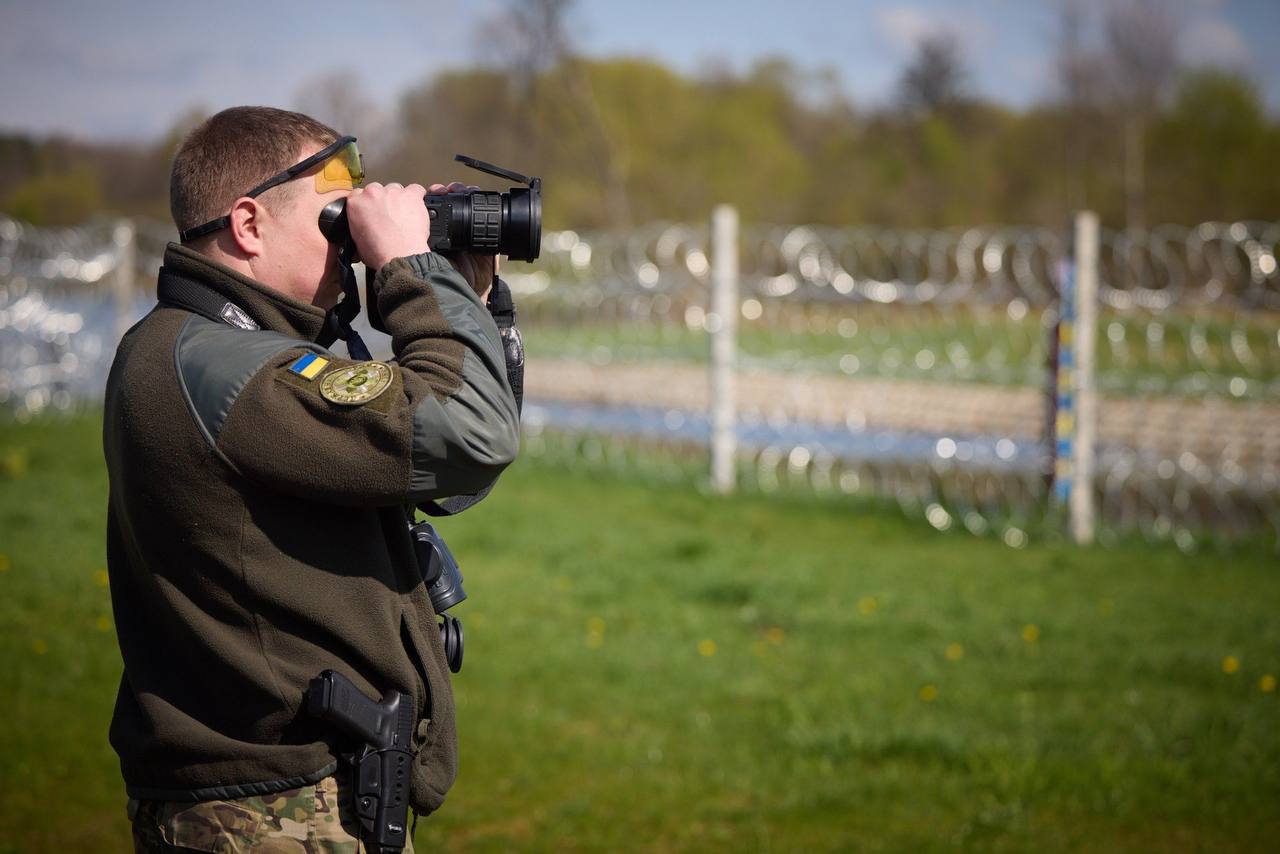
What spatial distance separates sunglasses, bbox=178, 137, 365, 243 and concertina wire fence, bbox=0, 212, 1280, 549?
642cm

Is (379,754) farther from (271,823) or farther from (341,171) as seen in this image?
(341,171)

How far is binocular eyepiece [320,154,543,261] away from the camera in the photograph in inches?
77.1

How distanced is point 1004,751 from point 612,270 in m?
7.74

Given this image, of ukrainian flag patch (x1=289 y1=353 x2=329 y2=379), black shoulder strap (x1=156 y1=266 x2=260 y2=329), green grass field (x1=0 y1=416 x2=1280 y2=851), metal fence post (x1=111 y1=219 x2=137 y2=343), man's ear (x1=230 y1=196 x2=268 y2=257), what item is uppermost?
metal fence post (x1=111 y1=219 x2=137 y2=343)

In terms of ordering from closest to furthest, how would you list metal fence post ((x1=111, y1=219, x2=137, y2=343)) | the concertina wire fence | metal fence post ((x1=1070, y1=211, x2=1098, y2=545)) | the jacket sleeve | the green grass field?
the jacket sleeve
the green grass field
metal fence post ((x1=1070, y1=211, x2=1098, y2=545))
the concertina wire fence
metal fence post ((x1=111, y1=219, x2=137, y2=343))

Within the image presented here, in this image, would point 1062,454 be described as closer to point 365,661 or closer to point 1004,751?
point 1004,751

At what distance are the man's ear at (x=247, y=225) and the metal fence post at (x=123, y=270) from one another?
13018 millimetres

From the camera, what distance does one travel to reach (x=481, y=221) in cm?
203

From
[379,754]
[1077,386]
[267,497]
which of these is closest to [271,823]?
[379,754]

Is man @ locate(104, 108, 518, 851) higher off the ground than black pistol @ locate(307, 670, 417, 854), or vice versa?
man @ locate(104, 108, 518, 851)

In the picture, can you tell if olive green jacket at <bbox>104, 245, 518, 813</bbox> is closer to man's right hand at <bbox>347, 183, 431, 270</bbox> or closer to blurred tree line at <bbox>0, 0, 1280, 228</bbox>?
man's right hand at <bbox>347, 183, 431, 270</bbox>

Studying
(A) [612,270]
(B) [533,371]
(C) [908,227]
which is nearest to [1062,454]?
(A) [612,270]

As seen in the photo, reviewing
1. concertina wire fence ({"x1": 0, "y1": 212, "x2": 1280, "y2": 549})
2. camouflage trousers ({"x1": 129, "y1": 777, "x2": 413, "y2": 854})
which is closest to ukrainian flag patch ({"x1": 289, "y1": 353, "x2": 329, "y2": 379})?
camouflage trousers ({"x1": 129, "y1": 777, "x2": 413, "y2": 854})

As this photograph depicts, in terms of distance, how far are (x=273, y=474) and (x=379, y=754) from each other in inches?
18.4
